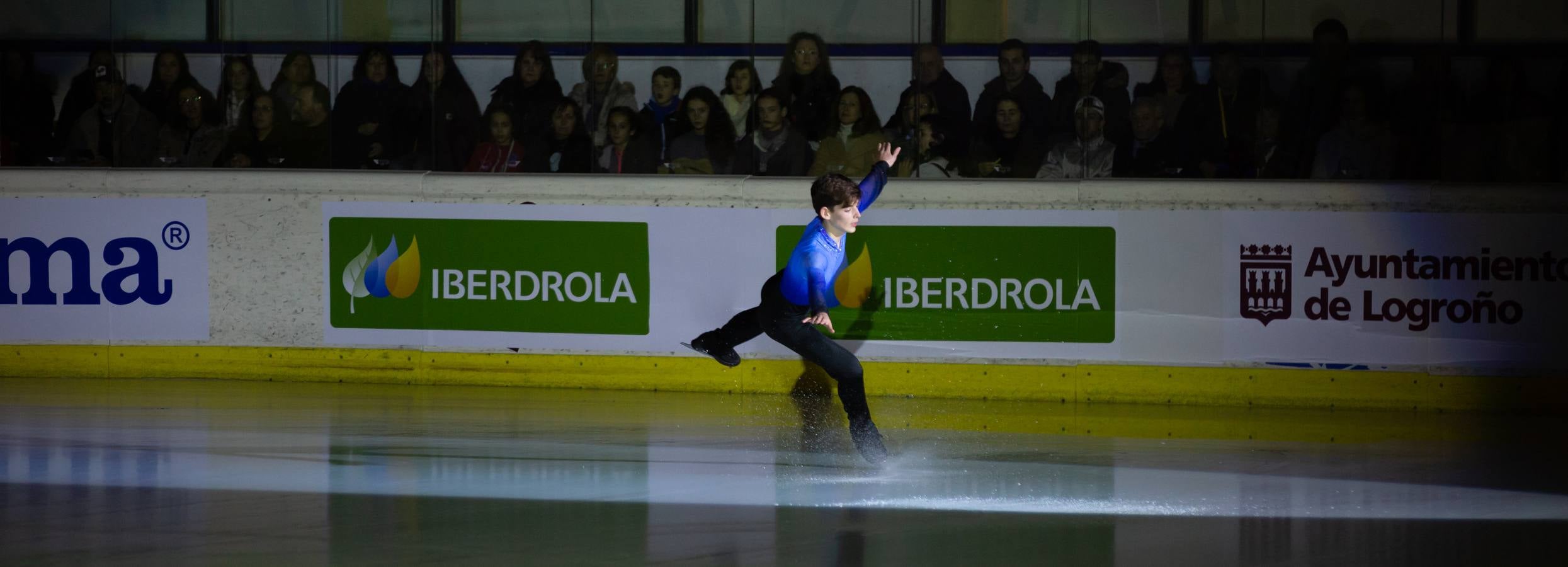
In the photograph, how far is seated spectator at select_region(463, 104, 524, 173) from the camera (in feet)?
35.2

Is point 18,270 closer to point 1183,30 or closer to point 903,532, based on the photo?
point 903,532

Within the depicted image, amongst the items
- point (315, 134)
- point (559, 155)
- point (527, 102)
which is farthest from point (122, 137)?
point (559, 155)

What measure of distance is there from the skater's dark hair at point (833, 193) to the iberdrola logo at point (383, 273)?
13.4 feet

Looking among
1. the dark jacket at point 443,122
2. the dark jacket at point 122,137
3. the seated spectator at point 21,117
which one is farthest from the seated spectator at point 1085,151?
the seated spectator at point 21,117

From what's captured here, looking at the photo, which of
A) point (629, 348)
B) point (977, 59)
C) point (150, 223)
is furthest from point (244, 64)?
point (977, 59)

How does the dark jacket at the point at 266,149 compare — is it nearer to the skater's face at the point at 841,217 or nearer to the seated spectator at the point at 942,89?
the seated spectator at the point at 942,89

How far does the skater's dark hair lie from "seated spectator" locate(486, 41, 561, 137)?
3904 mm

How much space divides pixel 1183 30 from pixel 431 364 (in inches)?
216

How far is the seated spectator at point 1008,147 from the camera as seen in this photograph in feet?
33.4

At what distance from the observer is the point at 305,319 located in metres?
10.5

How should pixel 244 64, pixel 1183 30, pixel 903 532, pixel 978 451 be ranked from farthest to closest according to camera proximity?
pixel 244 64, pixel 1183 30, pixel 978 451, pixel 903 532

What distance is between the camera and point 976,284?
389 inches

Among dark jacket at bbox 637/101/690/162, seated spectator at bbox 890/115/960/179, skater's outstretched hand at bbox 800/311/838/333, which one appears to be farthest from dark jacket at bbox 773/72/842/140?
skater's outstretched hand at bbox 800/311/838/333

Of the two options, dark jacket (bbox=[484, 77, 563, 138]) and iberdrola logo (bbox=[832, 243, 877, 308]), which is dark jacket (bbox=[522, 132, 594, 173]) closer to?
Answer: dark jacket (bbox=[484, 77, 563, 138])
